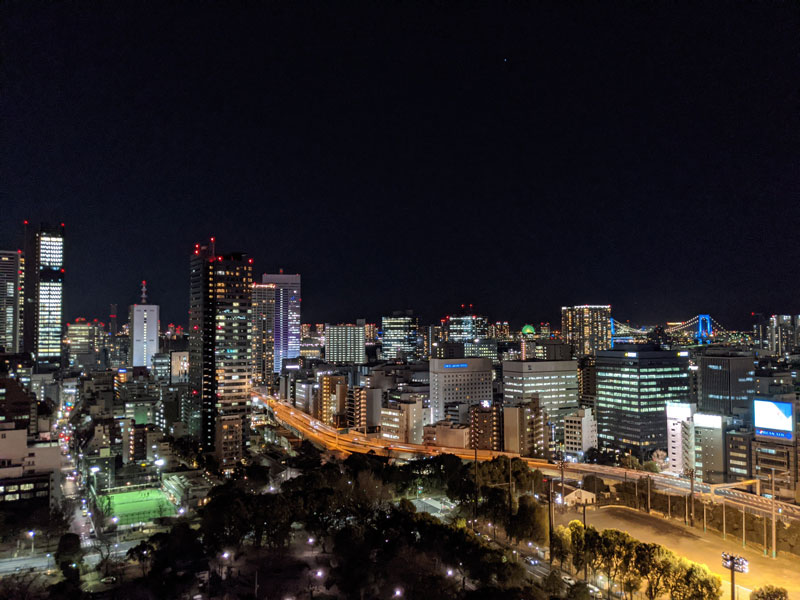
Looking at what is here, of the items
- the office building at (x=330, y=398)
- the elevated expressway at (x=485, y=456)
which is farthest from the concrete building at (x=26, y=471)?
the office building at (x=330, y=398)

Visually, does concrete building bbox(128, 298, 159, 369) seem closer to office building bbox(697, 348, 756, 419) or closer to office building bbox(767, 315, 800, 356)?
office building bbox(697, 348, 756, 419)

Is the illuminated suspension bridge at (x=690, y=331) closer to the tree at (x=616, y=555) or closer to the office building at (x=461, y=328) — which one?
the office building at (x=461, y=328)

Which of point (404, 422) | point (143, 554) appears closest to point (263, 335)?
point (404, 422)

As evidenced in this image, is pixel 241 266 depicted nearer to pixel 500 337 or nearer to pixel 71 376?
pixel 71 376

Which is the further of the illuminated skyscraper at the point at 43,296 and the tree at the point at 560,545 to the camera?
the illuminated skyscraper at the point at 43,296

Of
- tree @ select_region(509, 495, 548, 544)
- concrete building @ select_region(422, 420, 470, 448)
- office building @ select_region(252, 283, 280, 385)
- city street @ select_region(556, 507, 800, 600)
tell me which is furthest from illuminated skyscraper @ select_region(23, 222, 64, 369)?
city street @ select_region(556, 507, 800, 600)

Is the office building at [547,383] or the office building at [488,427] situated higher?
the office building at [547,383]
